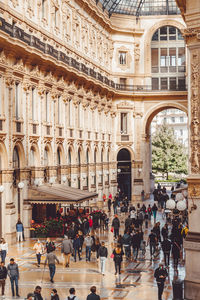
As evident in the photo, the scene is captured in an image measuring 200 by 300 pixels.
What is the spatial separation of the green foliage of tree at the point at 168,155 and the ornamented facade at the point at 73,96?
63.8 feet

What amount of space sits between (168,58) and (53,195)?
1318 inches

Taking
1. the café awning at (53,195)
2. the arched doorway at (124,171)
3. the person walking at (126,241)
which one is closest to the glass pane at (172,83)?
the arched doorway at (124,171)

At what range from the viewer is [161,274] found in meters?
16.5

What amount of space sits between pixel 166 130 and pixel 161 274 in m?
65.4

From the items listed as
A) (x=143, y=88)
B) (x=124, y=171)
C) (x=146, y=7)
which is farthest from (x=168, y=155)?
(x=146, y=7)

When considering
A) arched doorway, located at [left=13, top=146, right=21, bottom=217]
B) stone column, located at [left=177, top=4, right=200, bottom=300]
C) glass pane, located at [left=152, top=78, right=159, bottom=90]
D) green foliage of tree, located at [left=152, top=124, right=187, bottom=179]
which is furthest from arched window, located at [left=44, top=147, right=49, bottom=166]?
green foliage of tree, located at [left=152, top=124, right=187, bottom=179]

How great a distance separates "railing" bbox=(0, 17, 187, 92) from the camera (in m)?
28.8

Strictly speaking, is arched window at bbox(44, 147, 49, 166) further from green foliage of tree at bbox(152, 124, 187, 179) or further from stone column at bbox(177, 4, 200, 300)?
green foliage of tree at bbox(152, 124, 187, 179)

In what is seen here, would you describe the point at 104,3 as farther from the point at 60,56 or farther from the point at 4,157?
the point at 4,157

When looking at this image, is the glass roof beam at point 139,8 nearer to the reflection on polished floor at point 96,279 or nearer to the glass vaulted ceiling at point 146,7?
the glass vaulted ceiling at point 146,7

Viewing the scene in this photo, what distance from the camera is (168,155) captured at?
78312mm

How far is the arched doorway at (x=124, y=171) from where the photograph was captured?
5703cm

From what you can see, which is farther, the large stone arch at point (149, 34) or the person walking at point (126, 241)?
the large stone arch at point (149, 34)

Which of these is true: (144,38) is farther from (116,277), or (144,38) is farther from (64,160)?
(116,277)
